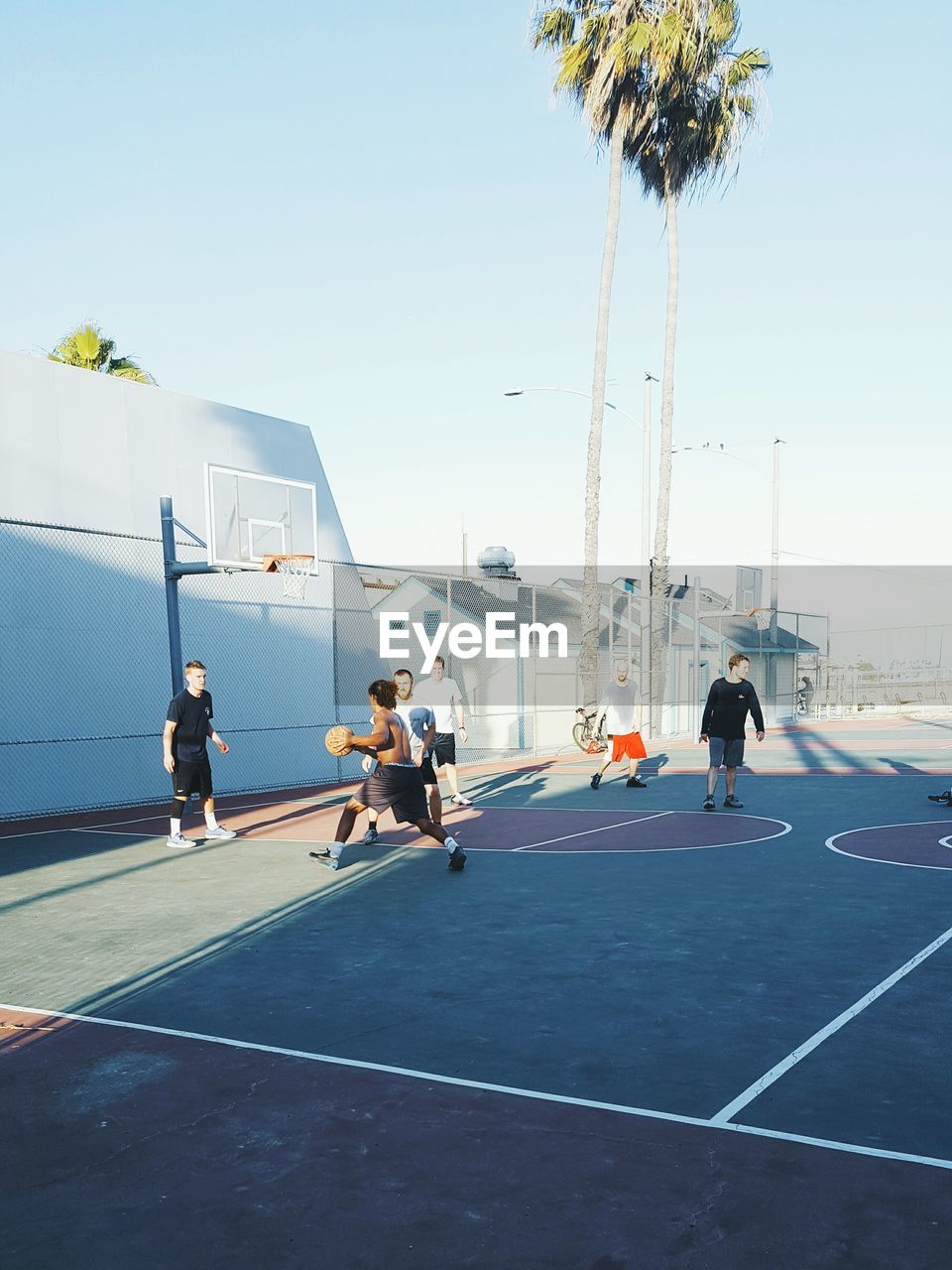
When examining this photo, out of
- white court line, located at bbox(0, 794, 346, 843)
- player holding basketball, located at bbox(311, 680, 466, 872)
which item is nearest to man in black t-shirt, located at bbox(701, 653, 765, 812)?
player holding basketball, located at bbox(311, 680, 466, 872)

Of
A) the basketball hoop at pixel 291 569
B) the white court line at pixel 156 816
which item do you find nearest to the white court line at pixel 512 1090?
the white court line at pixel 156 816

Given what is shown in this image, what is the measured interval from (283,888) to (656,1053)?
4.97m

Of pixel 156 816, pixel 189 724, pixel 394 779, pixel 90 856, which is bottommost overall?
pixel 156 816

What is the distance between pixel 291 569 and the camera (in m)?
16.7

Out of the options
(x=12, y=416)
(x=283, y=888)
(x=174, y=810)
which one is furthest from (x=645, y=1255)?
(x=12, y=416)

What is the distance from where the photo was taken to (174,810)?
11680 millimetres

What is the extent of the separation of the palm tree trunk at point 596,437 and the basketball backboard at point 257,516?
6.94m

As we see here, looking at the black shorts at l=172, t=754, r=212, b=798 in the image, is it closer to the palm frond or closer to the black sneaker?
the black sneaker

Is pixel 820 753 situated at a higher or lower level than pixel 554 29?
lower

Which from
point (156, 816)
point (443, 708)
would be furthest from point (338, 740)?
point (156, 816)

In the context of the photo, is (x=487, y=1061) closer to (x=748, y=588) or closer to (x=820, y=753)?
(x=820, y=753)

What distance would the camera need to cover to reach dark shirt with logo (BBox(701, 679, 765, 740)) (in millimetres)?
13219

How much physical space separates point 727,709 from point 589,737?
34.7 ft

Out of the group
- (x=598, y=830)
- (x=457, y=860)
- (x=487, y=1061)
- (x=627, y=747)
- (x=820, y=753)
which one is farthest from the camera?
(x=820, y=753)
